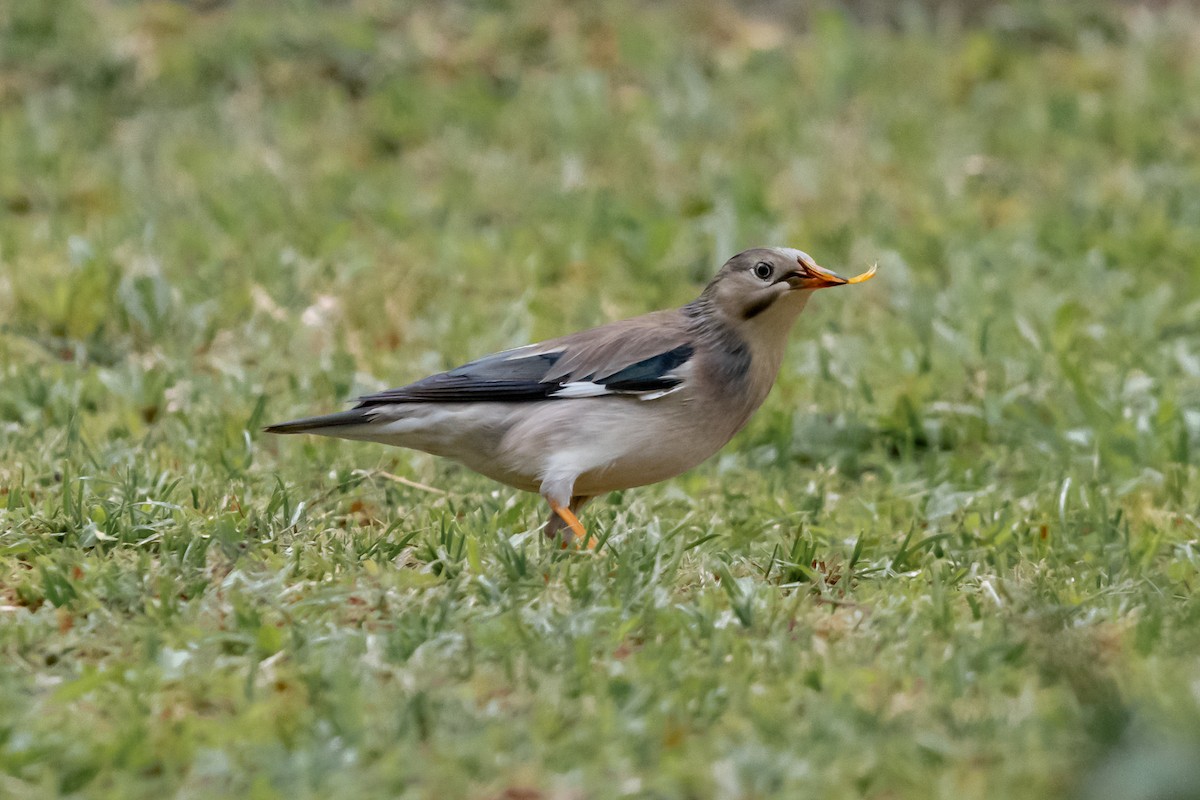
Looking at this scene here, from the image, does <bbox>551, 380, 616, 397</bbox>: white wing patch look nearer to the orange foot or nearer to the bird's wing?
the bird's wing

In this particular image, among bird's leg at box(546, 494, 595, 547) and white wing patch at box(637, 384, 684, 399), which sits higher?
white wing patch at box(637, 384, 684, 399)

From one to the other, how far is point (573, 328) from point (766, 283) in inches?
104

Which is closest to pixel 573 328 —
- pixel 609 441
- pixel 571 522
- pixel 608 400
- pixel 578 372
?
pixel 578 372

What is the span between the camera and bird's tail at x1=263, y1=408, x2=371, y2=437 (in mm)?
5707

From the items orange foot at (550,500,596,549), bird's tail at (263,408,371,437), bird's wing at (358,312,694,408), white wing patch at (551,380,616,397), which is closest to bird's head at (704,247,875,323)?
bird's wing at (358,312,694,408)

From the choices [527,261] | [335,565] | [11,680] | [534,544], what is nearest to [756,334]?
[534,544]

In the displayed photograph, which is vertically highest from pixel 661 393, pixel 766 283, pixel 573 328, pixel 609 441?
pixel 766 283

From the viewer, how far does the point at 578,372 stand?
5.74 metres

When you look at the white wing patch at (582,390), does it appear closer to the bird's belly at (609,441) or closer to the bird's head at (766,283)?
the bird's belly at (609,441)

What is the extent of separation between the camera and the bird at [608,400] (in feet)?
18.2

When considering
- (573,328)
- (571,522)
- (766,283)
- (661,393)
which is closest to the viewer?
(571,522)

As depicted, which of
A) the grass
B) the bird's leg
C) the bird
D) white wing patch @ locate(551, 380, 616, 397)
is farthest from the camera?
white wing patch @ locate(551, 380, 616, 397)

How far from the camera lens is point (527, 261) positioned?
350 inches

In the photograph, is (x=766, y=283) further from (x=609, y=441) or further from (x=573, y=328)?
(x=573, y=328)
